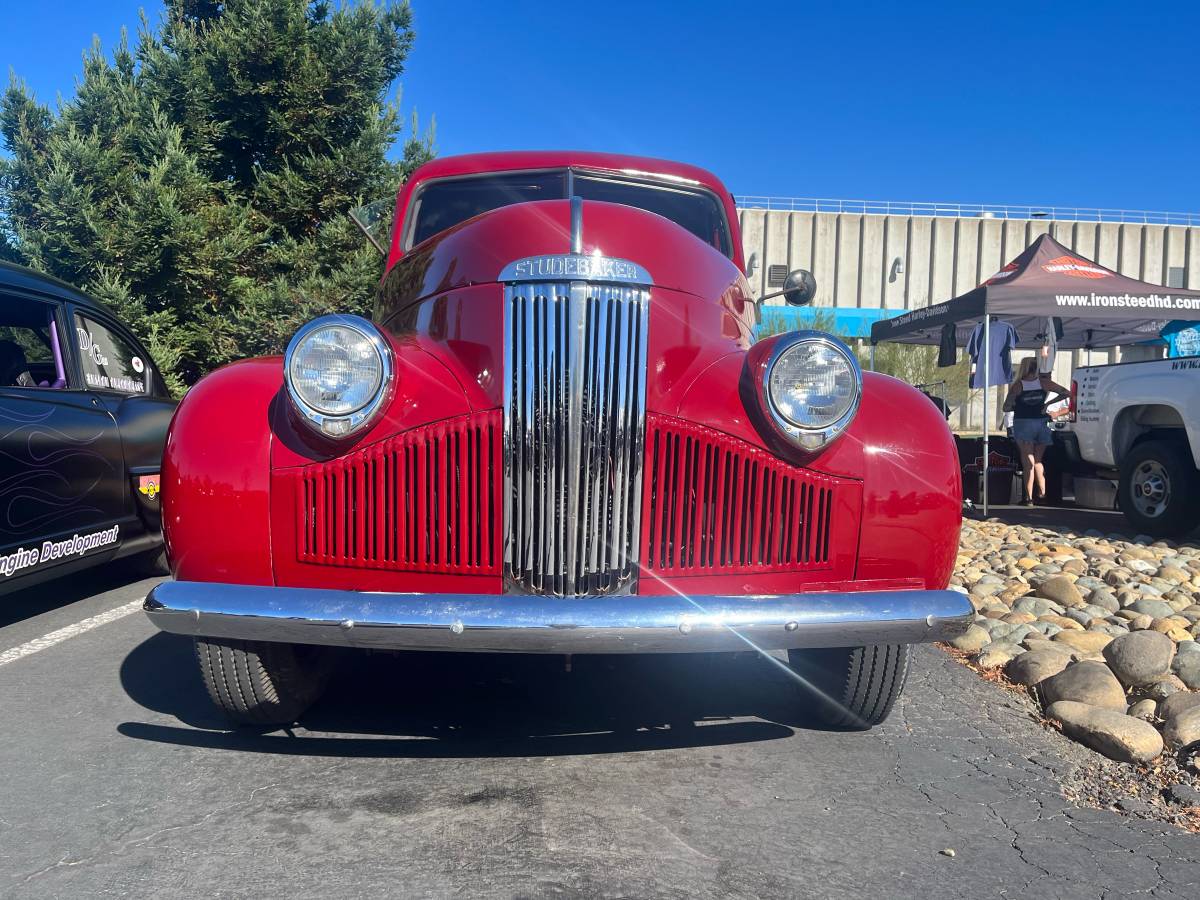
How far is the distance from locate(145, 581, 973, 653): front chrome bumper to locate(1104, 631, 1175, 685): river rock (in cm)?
163

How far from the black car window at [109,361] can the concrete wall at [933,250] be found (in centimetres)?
3378

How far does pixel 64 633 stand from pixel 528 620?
9.73 ft

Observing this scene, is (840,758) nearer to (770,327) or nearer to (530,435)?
(530,435)

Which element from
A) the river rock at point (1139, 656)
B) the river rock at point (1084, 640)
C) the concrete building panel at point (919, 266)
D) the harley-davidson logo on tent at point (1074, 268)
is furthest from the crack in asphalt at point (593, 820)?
the concrete building panel at point (919, 266)

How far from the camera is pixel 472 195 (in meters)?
4.14

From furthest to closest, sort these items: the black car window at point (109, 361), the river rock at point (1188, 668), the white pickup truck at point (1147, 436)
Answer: the white pickup truck at point (1147, 436), the black car window at point (109, 361), the river rock at point (1188, 668)

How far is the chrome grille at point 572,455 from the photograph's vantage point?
7.47ft

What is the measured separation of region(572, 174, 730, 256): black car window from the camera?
3.96 meters

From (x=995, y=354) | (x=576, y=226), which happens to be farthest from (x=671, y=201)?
(x=995, y=354)

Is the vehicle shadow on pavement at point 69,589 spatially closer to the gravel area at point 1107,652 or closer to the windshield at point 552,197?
the windshield at point 552,197

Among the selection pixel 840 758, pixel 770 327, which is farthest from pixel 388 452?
pixel 770 327

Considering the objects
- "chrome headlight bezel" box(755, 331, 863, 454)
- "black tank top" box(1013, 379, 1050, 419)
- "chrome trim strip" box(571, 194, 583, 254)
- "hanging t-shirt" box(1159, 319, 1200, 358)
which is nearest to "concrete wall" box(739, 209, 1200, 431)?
"hanging t-shirt" box(1159, 319, 1200, 358)

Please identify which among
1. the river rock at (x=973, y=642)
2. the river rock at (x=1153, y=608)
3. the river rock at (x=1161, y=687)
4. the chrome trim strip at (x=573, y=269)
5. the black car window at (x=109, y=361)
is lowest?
the river rock at (x=973, y=642)

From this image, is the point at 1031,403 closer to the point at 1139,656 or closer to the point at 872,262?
the point at 1139,656
